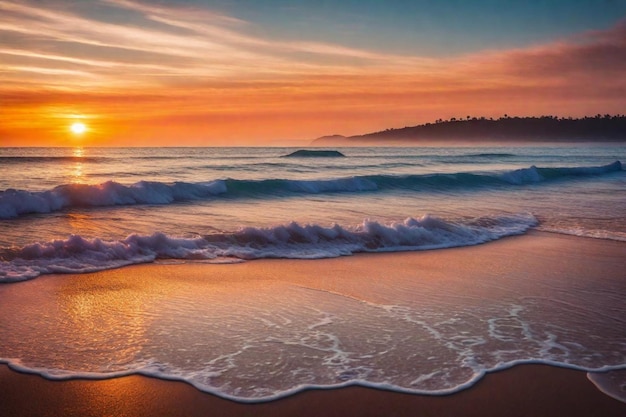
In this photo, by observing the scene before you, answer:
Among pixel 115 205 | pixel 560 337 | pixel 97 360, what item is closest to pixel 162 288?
pixel 97 360

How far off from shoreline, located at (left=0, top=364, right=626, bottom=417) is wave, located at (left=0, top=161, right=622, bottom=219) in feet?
31.5

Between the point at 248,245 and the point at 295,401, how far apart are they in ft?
17.8

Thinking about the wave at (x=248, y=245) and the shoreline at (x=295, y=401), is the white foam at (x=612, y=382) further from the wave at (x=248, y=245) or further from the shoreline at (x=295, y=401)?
the wave at (x=248, y=245)

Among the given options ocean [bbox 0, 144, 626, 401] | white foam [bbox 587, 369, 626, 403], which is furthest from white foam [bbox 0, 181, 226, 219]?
white foam [bbox 587, 369, 626, 403]

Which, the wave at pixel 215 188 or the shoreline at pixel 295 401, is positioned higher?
the wave at pixel 215 188

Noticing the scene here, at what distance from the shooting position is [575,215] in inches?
544

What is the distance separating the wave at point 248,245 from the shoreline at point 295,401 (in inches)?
134

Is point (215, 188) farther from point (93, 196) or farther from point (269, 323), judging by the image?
Result: point (269, 323)

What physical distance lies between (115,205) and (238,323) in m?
11.1

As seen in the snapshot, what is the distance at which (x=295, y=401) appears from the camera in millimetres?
3643

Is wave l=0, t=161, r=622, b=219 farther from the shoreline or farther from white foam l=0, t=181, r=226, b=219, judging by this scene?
the shoreline

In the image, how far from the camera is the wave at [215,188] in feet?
43.0

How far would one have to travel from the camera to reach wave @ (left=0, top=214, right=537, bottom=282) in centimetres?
734

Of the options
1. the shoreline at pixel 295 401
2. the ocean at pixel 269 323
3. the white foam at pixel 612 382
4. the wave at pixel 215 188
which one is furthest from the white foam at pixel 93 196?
the white foam at pixel 612 382
